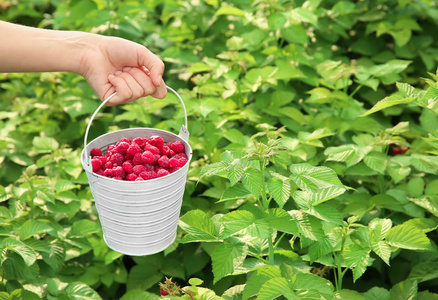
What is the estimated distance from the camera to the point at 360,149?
220 cm

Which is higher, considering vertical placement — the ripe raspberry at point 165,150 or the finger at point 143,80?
the finger at point 143,80

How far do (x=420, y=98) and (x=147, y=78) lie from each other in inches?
41.2

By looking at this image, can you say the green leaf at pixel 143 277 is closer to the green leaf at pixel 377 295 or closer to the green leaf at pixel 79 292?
the green leaf at pixel 79 292

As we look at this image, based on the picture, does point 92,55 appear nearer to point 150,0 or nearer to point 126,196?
point 126,196

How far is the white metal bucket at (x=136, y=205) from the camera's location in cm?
156

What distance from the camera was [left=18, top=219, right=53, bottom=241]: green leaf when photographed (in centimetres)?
194

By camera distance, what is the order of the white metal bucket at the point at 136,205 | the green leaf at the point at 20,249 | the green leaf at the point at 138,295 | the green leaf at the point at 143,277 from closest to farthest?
the white metal bucket at the point at 136,205 → the green leaf at the point at 20,249 → the green leaf at the point at 138,295 → the green leaf at the point at 143,277

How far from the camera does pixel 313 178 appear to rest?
1577mm

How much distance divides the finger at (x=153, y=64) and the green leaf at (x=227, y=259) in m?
0.69

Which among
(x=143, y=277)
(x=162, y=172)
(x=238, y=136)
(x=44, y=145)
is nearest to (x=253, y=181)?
(x=162, y=172)

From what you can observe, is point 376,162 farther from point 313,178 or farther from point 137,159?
point 137,159

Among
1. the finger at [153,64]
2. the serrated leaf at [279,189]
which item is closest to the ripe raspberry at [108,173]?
the finger at [153,64]

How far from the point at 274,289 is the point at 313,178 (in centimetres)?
38

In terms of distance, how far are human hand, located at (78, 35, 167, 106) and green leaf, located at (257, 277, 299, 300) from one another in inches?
34.2
